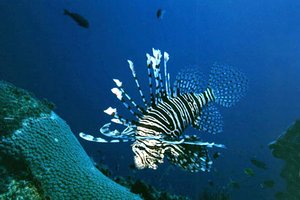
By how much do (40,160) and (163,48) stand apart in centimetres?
3035

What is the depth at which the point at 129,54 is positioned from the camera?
102ft

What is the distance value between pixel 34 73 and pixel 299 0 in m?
23.1

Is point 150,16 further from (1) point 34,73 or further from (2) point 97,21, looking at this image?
(1) point 34,73

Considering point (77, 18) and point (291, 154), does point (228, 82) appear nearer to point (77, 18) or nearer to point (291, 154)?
point (77, 18)

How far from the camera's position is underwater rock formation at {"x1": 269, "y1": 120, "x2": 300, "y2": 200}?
6.84 meters

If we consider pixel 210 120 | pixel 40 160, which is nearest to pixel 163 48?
pixel 210 120

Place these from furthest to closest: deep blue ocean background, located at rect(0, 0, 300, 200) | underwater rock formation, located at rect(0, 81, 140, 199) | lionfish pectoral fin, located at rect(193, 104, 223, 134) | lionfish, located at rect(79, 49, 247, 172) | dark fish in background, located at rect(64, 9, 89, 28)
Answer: deep blue ocean background, located at rect(0, 0, 300, 200) → dark fish in background, located at rect(64, 9, 89, 28) → lionfish pectoral fin, located at rect(193, 104, 223, 134) → lionfish, located at rect(79, 49, 247, 172) → underwater rock formation, located at rect(0, 81, 140, 199)

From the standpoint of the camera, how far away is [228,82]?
13.6ft

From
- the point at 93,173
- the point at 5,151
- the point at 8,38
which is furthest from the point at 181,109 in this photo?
the point at 8,38

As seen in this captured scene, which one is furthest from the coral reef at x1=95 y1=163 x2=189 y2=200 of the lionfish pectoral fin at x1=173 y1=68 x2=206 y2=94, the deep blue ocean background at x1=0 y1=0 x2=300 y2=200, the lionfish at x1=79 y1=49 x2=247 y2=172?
the deep blue ocean background at x1=0 y1=0 x2=300 y2=200

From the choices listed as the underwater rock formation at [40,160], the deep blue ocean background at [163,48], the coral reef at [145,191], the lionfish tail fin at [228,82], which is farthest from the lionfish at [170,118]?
the deep blue ocean background at [163,48]

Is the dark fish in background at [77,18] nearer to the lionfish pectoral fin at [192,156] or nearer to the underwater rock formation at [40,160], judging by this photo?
the underwater rock formation at [40,160]

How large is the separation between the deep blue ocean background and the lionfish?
19.5m

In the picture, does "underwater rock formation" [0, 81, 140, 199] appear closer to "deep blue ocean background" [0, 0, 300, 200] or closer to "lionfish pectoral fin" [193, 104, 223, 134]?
"lionfish pectoral fin" [193, 104, 223, 134]
